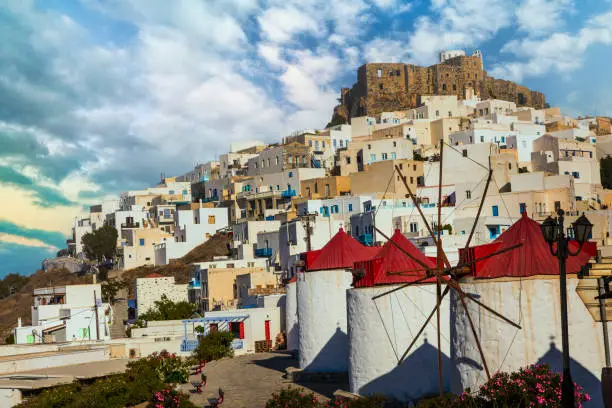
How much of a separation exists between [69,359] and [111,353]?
3236 millimetres

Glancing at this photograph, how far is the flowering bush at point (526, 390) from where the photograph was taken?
1477 centimetres

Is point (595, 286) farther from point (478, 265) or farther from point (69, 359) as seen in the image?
point (69, 359)

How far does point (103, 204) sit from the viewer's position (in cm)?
8950

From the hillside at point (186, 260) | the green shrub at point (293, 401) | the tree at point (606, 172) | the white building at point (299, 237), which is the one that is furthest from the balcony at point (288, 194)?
the green shrub at point (293, 401)

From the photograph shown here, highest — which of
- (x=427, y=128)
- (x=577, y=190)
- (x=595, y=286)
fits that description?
(x=427, y=128)

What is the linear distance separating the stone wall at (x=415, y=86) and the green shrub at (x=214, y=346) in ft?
211

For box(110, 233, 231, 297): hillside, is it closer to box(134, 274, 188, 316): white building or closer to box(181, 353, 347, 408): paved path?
box(134, 274, 188, 316): white building

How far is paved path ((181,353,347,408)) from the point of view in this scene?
81.5ft

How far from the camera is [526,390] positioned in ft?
49.2

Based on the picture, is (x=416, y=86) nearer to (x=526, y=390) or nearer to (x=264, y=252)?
(x=264, y=252)

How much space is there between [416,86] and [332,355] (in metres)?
78.4

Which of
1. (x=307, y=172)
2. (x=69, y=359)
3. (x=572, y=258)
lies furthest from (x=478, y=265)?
(x=307, y=172)

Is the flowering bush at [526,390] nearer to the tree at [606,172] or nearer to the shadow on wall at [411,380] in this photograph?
the shadow on wall at [411,380]

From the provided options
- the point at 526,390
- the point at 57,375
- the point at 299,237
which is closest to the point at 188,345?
the point at 57,375
